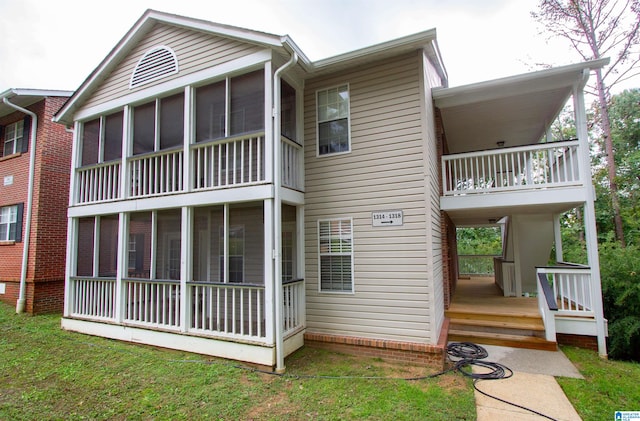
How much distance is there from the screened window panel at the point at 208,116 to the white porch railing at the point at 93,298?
389 cm

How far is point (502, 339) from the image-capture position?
21.2 ft

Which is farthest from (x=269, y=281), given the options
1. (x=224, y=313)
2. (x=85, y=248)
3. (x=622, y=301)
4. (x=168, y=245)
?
(x=622, y=301)

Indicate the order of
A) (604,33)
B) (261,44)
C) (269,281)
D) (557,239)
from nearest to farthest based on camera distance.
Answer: (269,281), (261,44), (557,239), (604,33)

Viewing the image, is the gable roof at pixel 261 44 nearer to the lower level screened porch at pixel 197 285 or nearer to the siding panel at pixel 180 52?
the siding panel at pixel 180 52

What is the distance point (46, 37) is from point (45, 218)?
10.9 m

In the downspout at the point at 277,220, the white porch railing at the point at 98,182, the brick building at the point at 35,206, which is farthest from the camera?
the brick building at the point at 35,206

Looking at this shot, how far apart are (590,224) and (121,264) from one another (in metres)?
9.59

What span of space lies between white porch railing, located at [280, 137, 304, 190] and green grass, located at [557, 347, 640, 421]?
5.30m

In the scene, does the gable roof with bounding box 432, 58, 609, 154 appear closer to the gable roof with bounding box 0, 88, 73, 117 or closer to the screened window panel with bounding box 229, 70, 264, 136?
the screened window panel with bounding box 229, 70, 264, 136

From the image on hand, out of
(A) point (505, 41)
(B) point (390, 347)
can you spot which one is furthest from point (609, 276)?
(A) point (505, 41)

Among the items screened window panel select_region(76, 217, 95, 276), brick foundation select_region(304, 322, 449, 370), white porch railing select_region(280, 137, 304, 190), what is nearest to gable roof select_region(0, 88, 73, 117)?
screened window panel select_region(76, 217, 95, 276)

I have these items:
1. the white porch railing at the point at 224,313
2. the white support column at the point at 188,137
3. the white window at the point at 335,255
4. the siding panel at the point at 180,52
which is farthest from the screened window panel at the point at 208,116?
the white porch railing at the point at 224,313

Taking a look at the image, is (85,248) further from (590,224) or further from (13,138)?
(590,224)

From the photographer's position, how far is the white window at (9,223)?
10180mm
